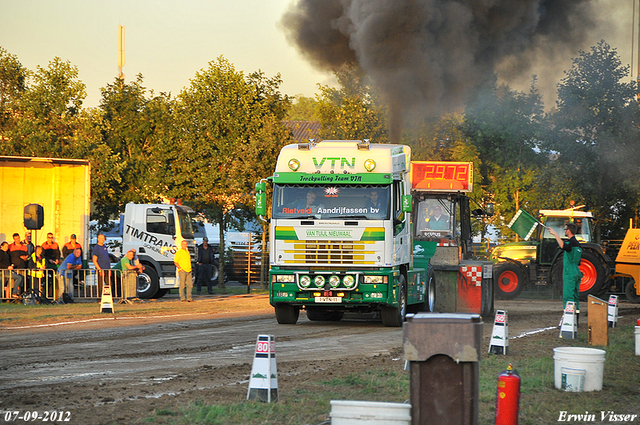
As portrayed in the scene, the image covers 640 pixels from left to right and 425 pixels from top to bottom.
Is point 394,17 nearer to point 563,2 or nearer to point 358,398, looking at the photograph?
point 563,2

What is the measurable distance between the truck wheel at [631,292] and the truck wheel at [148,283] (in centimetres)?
1452

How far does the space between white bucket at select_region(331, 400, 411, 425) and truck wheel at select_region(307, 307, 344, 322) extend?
11961 millimetres

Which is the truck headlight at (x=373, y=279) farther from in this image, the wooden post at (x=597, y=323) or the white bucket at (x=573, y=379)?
the white bucket at (x=573, y=379)

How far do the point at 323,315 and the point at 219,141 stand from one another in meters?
14.0

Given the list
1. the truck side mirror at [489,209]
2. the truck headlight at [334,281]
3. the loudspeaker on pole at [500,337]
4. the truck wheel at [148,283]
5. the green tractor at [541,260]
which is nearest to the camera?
the loudspeaker on pole at [500,337]

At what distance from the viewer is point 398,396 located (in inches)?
327

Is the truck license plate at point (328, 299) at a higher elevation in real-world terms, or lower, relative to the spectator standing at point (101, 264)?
lower

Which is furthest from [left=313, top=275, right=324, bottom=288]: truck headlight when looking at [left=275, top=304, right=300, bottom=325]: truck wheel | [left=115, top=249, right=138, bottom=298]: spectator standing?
[left=115, top=249, right=138, bottom=298]: spectator standing

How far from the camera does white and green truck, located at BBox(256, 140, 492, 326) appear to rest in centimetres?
1496

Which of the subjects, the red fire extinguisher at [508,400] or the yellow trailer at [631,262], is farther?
the yellow trailer at [631,262]

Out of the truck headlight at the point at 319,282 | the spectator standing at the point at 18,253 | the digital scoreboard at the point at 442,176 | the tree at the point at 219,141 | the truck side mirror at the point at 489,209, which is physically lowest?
the truck headlight at the point at 319,282


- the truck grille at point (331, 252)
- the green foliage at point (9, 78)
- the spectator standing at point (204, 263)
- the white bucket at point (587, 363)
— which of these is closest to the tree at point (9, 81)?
the green foliage at point (9, 78)

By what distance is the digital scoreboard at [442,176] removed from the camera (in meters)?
20.3

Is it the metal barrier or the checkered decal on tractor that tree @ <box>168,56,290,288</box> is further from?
the checkered decal on tractor
